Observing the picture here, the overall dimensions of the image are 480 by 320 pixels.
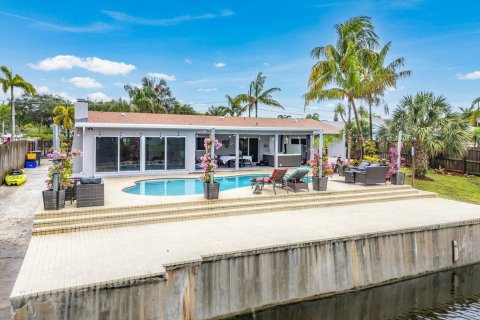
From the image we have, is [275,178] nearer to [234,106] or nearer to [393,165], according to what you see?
[393,165]

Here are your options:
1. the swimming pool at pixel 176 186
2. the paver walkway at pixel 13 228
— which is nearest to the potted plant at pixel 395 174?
the swimming pool at pixel 176 186

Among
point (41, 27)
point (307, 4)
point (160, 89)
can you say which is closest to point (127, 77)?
A: point (160, 89)

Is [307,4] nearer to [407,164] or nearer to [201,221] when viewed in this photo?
[407,164]

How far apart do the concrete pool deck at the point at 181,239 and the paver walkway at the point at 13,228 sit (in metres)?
0.64

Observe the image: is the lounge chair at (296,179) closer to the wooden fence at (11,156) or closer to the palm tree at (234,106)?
the wooden fence at (11,156)

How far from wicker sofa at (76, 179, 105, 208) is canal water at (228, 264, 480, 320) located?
5714mm

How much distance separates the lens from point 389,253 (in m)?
8.79

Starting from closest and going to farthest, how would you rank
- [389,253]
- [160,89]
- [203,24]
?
[389,253] → [203,24] → [160,89]

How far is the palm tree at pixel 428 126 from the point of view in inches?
777

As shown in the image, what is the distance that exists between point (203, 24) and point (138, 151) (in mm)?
17103

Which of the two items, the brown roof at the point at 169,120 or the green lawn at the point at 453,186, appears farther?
the brown roof at the point at 169,120

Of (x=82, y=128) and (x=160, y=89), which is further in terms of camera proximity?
(x=160, y=89)

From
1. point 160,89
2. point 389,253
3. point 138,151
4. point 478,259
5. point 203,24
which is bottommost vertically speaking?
point 478,259

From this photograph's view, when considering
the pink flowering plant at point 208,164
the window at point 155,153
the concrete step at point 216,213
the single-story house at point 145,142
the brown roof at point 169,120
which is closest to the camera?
the concrete step at point 216,213
